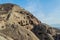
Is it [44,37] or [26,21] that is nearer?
[44,37]

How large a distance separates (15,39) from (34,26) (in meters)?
26.5

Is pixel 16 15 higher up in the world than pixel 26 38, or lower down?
higher up

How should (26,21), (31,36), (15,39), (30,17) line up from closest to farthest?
1. (15,39)
2. (31,36)
3. (26,21)
4. (30,17)

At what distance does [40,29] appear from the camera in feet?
208

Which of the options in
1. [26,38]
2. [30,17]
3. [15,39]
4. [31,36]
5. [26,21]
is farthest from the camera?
[30,17]

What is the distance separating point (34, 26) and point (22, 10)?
8079mm

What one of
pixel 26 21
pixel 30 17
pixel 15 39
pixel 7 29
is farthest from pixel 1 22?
pixel 30 17

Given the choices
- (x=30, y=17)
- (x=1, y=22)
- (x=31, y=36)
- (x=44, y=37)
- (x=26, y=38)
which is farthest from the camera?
(x=30, y=17)

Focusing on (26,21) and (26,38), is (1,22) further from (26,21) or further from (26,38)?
(26,21)

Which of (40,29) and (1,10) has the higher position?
(1,10)

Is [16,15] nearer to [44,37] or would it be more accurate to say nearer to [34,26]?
[34,26]

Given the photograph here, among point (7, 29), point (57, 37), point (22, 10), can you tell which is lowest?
point (57, 37)

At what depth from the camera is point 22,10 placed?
7012 centimetres

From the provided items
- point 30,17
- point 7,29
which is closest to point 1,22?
point 7,29
